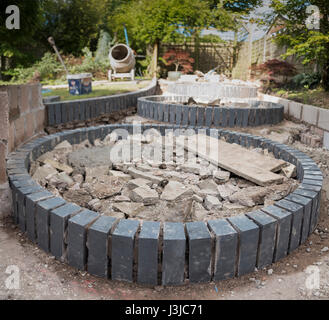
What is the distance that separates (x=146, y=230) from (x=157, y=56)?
13.3 m

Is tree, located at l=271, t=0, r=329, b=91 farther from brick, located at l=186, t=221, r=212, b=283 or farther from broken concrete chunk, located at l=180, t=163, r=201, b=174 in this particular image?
brick, located at l=186, t=221, r=212, b=283

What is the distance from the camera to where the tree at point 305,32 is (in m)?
6.12

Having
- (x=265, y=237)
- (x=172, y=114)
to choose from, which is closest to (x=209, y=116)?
(x=172, y=114)

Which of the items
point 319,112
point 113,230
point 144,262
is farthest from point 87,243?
point 319,112

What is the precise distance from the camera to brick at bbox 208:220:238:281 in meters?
1.64

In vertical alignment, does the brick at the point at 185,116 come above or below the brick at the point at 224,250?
above

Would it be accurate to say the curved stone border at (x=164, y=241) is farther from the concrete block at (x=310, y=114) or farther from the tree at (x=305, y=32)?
the tree at (x=305, y=32)

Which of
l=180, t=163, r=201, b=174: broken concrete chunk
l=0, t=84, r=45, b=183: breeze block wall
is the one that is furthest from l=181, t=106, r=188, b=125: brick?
l=180, t=163, r=201, b=174: broken concrete chunk

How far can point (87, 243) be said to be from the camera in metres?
1.71

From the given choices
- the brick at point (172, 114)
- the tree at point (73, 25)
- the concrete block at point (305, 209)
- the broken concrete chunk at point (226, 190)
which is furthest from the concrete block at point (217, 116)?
the tree at point (73, 25)

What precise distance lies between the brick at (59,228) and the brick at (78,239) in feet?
0.15

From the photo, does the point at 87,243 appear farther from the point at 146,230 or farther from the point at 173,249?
the point at 173,249

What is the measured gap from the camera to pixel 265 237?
5.77 feet

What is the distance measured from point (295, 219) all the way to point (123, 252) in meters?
1.09
